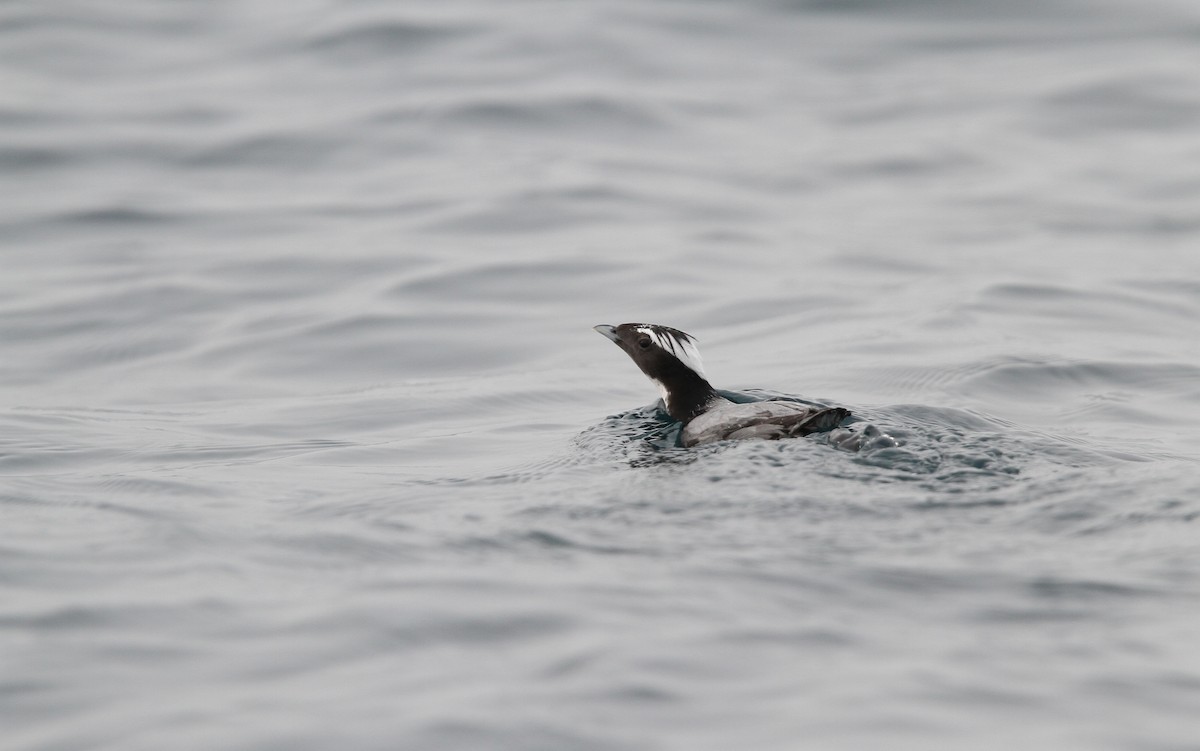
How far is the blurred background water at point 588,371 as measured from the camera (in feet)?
16.9

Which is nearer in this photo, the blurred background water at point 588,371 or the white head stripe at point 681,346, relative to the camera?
the blurred background water at point 588,371

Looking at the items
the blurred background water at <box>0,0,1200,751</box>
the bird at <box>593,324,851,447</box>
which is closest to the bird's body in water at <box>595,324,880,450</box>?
the bird at <box>593,324,851,447</box>

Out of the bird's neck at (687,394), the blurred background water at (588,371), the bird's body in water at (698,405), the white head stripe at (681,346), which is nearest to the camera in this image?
the blurred background water at (588,371)

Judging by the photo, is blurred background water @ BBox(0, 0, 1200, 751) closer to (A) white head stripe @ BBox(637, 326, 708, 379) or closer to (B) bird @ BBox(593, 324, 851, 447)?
(B) bird @ BBox(593, 324, 851, 447)

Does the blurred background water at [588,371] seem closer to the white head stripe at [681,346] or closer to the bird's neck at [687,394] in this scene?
the bird's neck at [687,394]

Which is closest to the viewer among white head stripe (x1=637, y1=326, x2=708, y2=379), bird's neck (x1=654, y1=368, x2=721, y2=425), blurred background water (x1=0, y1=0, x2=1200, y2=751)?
blurred background water (x1=0, y1=0, x2=1200, y2=751)

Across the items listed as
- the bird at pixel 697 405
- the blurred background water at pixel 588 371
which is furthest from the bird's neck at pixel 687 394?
the blurred background water at pixel 588 371

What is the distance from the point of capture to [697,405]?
9.45m

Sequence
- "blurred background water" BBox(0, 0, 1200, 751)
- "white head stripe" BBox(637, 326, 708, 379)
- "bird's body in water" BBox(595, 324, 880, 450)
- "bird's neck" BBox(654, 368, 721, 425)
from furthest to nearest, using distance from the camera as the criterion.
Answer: "bird's neck" BBox(654, 368, 721, 425)
"white head stripe" BBox(637, 326, 708, 379)
"bird's body in water" BBox(595, 324, 880, 450)
"blurred background water" BBox(0, 0, 1200, 751)

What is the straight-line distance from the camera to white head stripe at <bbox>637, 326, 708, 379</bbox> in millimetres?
9281

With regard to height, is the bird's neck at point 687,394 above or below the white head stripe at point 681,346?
below

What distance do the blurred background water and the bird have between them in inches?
10.0

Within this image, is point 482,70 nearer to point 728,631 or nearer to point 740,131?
point 740,131

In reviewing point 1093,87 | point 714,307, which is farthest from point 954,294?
point 1093,87
